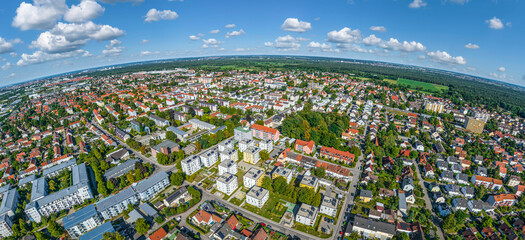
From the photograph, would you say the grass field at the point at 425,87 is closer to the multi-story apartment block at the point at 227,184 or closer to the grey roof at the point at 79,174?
the multi-story apartment block at the point at 227,184

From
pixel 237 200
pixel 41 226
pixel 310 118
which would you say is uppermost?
pixel 310 118

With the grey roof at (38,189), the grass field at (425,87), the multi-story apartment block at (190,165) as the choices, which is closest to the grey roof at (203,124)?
the multi-story apartment block at (190,165)

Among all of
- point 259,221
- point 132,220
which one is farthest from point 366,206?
point 132,220

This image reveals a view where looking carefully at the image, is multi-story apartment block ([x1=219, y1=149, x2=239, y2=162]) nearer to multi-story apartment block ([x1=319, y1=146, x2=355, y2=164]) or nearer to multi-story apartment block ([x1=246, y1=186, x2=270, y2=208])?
multi-story apartment block ([x1=246, y1=186, x2=270, y2=208])

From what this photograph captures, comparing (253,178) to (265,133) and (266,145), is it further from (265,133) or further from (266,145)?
(265,133)

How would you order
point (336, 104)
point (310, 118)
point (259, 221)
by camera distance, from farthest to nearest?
point (336, 104)
point (310, 118)
point (259, 221)

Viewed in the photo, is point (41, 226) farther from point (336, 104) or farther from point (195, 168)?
point (336, 104)

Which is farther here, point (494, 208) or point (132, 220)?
point (494, 208)
